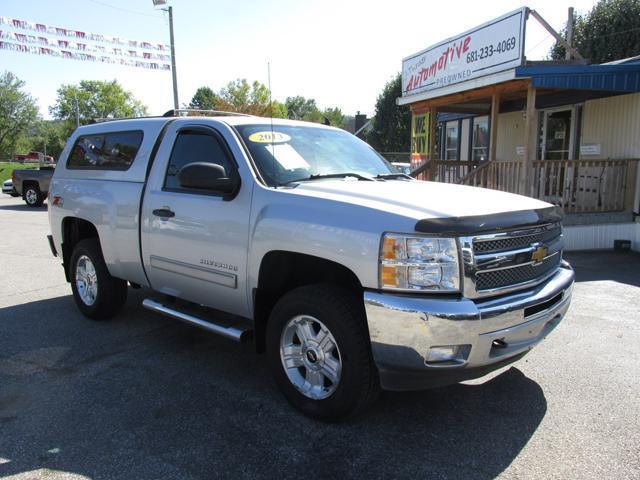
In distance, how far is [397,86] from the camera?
49.0 metres

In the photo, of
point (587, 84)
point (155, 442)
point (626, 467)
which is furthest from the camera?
point (587, 84)

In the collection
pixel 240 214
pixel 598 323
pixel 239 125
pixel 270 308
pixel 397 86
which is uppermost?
pixel 397 86

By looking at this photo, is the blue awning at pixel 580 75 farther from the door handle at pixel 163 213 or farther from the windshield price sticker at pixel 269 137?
the door handle at pixel 163 213

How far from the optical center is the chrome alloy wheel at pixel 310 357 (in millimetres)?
3221

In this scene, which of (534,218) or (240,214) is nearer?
(534,218)

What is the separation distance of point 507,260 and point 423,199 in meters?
0.62

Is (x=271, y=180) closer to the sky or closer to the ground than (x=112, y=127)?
closer to the ground

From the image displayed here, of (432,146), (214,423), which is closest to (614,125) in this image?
(432,146)

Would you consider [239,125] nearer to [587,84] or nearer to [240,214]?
[240,214]

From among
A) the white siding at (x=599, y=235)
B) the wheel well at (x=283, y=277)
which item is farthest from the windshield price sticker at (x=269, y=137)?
the white siding at (x=599, y=235)

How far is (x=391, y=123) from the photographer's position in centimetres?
4997

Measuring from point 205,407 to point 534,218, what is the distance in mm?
2502

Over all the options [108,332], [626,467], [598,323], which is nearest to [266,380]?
[108,332]

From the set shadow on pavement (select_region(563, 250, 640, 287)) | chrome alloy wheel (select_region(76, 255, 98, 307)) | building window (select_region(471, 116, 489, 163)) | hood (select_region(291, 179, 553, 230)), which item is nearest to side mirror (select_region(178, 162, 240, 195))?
hood (select_region(291, 179, 553, 230))
